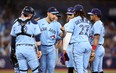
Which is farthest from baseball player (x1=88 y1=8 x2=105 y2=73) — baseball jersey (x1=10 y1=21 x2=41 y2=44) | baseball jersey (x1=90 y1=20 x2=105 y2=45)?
baseball jersey (x1=10 y1=21 x2=41 y2=44)

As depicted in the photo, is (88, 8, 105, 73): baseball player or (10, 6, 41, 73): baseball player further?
(88, 8, 105, 73): baseball player

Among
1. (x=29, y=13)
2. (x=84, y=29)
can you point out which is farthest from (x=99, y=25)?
(x=29, y=13)

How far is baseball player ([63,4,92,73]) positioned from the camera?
11462 millimetres

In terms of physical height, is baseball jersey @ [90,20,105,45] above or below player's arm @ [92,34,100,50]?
above

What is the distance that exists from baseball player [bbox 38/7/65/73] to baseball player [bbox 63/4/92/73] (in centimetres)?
113

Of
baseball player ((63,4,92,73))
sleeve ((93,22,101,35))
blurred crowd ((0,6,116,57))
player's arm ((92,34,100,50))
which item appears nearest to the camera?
baseball player ((63,4,92,73))

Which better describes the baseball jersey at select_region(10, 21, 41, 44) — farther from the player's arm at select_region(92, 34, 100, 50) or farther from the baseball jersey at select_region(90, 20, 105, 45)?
the baseball jersey at select_region(90, 20, 105, 45)

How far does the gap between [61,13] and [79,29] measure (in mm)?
12281

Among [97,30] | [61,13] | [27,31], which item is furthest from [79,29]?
[61,13]

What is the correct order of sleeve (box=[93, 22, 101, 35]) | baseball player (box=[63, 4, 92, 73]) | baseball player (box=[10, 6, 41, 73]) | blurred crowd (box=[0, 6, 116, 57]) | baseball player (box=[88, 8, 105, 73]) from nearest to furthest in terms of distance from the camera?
baseball player (box=[10, 6, 41, 73]) → baseball player (box=[63, 4, 92, 73]) → sleeve (box=[93, 22, 101, 35]) → baseball player (box=[88, 8, 105, 73]) → blurred crowd (box=[0, 6, 116, 57])

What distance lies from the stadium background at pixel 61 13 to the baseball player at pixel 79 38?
32.8 ft

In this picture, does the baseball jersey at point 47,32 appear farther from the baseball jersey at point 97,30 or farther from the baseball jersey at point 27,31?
the baseball jersey at point 27,31

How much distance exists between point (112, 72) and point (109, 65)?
96.3 inches

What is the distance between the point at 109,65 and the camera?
2158cm
